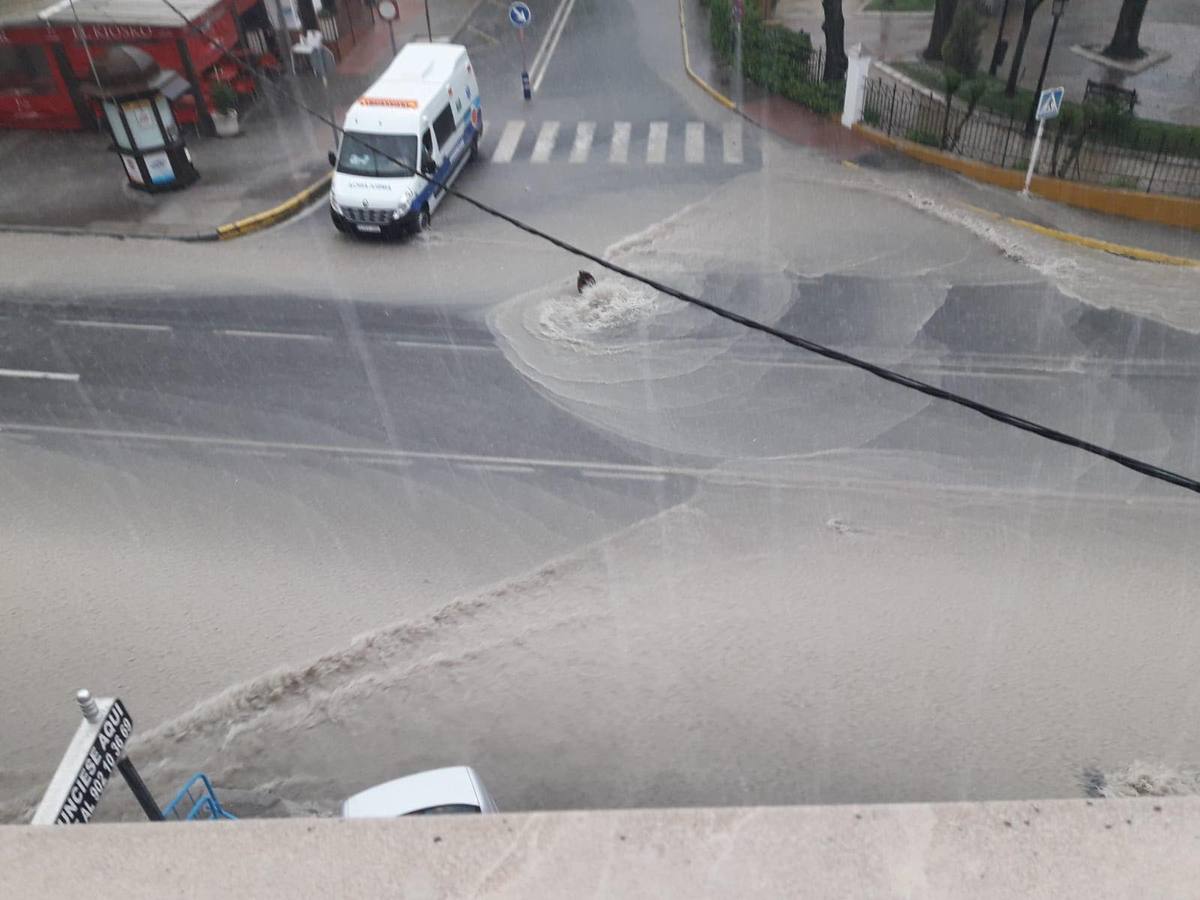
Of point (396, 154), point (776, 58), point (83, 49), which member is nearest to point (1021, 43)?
point (776, 58)

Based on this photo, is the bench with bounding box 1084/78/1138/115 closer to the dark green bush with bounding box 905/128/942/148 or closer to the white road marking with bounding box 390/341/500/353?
the dark green bush with bounding box 905/128/942/148

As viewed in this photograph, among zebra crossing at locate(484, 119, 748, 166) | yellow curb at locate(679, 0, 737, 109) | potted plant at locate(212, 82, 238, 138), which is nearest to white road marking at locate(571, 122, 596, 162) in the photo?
zebra crossing at locate(484, 119, 748, 166)

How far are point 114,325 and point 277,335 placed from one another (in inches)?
98.8

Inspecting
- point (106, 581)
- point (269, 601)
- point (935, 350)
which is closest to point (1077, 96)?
point (935, 350)

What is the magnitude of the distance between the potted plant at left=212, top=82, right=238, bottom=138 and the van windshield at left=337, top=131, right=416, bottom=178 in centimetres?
528

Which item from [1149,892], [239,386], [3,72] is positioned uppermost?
[3,72]

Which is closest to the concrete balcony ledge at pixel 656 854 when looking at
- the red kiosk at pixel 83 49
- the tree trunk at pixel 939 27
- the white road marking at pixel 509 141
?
the white road marking at pixel 509 141

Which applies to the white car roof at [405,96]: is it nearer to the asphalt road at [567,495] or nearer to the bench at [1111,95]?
the asphalt road at [567,495]

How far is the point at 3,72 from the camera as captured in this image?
1778 centimetres

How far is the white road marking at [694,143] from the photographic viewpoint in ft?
55.2

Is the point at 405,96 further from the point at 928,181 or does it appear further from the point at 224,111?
the point at 928,181

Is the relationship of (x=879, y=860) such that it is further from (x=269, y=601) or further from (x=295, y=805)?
(x=269, y=601)

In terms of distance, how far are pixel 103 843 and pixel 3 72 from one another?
19.2m

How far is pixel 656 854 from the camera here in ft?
15.2
